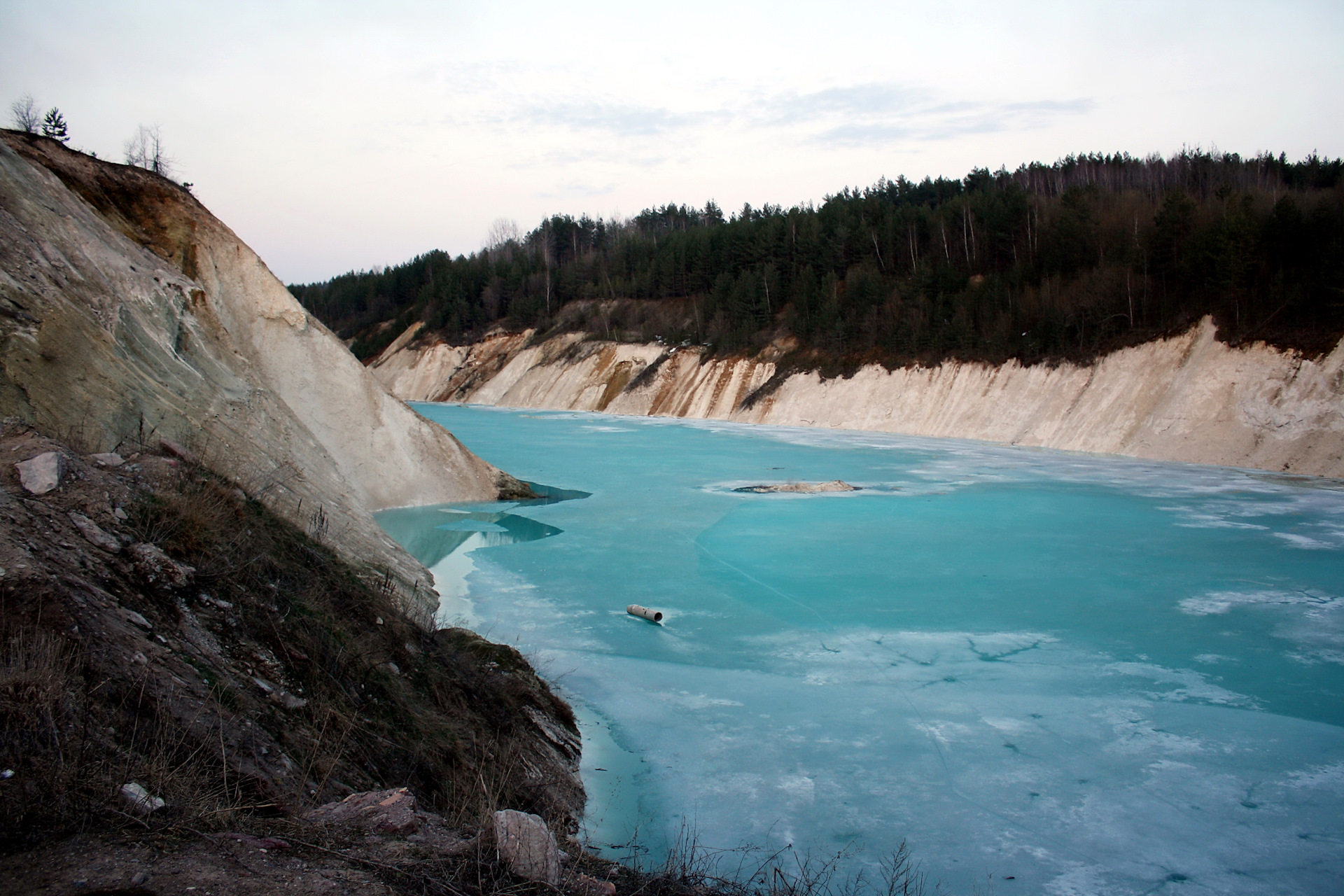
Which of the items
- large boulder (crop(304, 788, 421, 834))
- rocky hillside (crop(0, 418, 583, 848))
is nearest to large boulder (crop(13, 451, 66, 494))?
rocky hillside (crop(0, 418, 583, 848))

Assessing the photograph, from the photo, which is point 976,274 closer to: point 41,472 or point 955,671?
point 955,671

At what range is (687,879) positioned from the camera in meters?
4.18

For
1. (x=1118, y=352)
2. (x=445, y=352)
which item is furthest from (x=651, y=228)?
(x=1118, y=352)

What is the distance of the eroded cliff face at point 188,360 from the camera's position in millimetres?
7953

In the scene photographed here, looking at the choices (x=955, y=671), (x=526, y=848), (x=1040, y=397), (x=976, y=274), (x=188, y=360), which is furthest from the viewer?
(x=976, y=274)

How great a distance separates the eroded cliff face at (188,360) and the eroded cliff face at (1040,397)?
23.1 metres

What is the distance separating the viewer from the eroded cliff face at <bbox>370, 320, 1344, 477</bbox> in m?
26.1

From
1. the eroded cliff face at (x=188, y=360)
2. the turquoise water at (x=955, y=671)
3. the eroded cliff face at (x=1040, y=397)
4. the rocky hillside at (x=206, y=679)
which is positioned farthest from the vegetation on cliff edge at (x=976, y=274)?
the rocky hillside at (x=206, y=679)

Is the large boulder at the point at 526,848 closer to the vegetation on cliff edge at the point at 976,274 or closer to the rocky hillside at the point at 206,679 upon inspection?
the rocky hillside at the point at 206,679

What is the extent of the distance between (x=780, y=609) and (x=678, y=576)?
200 centimetres

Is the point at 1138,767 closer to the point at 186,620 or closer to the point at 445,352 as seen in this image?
the point at 186,620

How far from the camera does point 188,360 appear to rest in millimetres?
11875

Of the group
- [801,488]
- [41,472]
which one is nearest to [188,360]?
[41,472]

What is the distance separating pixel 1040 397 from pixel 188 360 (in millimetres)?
32877
